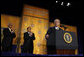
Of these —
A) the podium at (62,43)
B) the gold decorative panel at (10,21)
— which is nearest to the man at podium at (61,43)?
the podium at (62,43)

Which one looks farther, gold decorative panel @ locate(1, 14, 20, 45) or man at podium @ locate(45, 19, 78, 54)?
gold decorative panel @ locate(1, 14, 20, 45)

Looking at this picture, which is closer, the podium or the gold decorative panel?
the podium

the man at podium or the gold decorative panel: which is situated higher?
the gold decorative panel

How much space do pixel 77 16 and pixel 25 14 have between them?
3358 millimetres

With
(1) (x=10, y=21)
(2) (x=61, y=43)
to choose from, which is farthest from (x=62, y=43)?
(1) (x=10, y=21)

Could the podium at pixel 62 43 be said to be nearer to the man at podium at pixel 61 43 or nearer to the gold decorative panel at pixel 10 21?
the man at podium at pixel 61 43

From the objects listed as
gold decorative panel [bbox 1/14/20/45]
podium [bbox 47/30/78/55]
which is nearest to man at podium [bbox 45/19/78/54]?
podium [bbox 47/30/78/55]

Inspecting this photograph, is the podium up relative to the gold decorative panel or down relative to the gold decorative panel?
down

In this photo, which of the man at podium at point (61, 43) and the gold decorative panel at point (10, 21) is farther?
the gold decorative panel at point (10, 21)

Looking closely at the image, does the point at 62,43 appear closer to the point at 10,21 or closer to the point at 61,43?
the point at 61,43

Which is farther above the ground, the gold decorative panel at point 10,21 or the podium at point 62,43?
the gold decorative panel at point 10,21

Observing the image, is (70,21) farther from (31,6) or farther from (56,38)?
(56,38)

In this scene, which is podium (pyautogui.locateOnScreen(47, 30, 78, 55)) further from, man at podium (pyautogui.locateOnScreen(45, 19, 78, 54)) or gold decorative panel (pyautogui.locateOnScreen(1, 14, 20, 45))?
gold decorative panel (pyautogui.locateOnScreen(1, 14, 20, 45))

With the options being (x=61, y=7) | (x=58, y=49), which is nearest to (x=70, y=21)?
(x=61, y=7)
